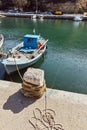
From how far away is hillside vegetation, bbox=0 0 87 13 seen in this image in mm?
66938

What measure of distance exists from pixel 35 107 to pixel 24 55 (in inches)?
363

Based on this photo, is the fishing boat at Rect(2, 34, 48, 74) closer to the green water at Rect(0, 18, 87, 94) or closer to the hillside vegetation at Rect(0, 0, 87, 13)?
the green water at Rect(0, 18, 87, 94)

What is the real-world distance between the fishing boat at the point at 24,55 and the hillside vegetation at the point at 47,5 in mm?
50075

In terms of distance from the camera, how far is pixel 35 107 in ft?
32.4

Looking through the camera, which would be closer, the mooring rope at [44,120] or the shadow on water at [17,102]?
the mooring rope at [44,120]

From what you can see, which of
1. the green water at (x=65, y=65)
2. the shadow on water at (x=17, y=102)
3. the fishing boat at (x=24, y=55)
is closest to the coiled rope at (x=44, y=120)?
the shadow on water at (x=17, y=102)

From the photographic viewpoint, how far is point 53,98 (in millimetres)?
10516

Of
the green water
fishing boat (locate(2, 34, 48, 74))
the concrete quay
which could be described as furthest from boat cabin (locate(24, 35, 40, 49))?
the concrete quay

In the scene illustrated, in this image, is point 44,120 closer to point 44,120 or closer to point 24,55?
point 44,120

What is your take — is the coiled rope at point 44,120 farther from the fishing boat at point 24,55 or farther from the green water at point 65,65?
the fishing boat at point 24,55

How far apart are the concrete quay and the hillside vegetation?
200ft

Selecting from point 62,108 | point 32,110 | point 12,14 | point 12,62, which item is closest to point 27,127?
point 32,110

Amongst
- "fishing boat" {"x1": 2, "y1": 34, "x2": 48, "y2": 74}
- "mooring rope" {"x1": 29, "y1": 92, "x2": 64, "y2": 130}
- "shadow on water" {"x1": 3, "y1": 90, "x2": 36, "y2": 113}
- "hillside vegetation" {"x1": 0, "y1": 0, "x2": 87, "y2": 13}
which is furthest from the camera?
"hillside vegetation" {"x1": 0, "y1": 0, "x2": 87, "y2": 13}

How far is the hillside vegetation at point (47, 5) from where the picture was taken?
66938mm
